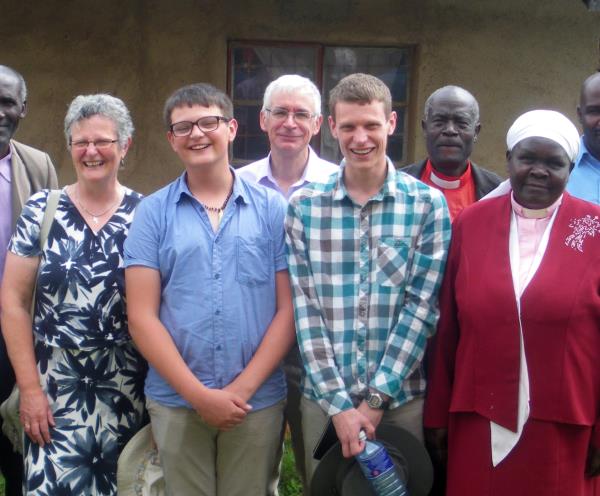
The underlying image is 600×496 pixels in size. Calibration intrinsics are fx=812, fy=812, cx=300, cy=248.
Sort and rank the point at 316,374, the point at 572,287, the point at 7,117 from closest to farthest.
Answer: the point at 572,287, the point at 316,374, the point at 7,117

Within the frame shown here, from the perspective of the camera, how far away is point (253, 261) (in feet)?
10.4

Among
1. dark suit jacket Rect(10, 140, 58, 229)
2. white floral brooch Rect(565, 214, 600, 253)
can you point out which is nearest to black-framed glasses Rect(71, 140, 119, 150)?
dark suit jacket Rect(10, 140, 58, 229)

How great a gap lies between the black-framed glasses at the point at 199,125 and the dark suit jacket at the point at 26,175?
98cm

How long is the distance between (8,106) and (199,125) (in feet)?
3.81

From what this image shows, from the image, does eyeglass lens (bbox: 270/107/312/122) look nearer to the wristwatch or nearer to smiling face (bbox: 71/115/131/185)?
smiling face (bbox: 71/115/131/185)

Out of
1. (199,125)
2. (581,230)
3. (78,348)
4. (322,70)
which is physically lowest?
(78,348)

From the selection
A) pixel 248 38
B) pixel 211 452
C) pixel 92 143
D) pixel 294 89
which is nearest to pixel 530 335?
pixel 211 452

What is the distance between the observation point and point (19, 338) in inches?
129

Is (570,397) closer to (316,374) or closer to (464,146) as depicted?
(316,374)

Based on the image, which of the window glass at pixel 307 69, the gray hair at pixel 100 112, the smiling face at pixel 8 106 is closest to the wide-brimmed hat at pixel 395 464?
the gray hair at pixel 100 112

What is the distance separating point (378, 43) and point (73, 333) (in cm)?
422

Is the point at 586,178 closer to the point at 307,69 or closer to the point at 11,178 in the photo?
the point at 11,178

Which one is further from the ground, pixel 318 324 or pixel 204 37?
pixel 204 37

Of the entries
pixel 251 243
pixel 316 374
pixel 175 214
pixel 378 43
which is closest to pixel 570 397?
pixel 316 374
